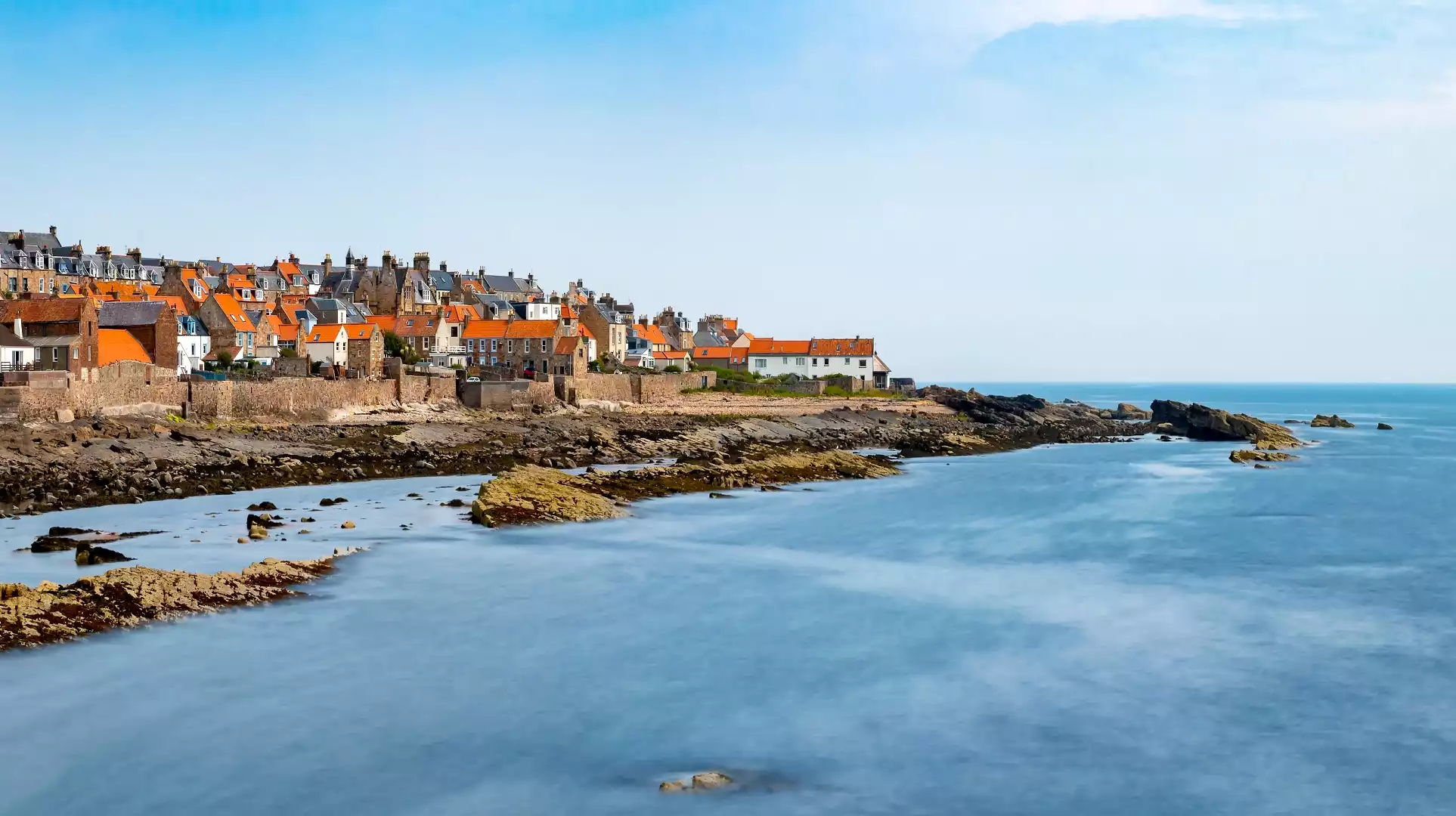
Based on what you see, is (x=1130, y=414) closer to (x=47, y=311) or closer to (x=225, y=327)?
(x=225, y=327)

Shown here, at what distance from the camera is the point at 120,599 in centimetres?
1984

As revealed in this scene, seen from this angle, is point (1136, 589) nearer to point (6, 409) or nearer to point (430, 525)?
point (430, 525)

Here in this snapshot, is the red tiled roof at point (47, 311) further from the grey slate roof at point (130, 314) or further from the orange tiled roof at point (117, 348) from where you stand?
the grey slate roof at point (130, 314)

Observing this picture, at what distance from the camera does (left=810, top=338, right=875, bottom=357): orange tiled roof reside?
305 feet

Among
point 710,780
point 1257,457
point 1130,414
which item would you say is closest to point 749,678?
point 710,780

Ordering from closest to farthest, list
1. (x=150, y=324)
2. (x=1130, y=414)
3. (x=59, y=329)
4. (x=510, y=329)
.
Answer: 1. (x=59, y=329)
2. (x=150, y=324)
3. (x=510, y=329)
4. (x=1130, y=414)

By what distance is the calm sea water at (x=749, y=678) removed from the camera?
1408 cm

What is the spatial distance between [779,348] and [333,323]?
36.6 metres

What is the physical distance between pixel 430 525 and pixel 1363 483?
38613mm

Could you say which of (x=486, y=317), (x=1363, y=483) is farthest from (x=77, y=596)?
(x=486, y=317)

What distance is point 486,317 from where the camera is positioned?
90.9 m

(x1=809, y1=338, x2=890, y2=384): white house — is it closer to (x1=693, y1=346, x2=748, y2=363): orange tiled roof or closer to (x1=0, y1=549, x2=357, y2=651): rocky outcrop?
(x1=693, y1=346, x2=748, y2=363): orange tiled roof

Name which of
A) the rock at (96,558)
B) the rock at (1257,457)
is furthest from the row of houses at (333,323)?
the rock at (1257,457)

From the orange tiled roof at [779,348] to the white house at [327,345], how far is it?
121ft
